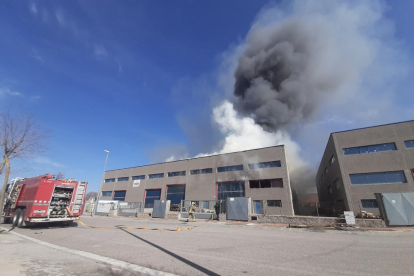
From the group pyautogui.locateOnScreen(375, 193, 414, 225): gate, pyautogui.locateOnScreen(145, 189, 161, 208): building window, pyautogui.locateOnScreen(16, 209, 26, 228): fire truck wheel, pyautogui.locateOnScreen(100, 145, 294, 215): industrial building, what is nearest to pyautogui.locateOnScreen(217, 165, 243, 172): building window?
pyautogui.locateOnScreen(100, 145, 294, 215): industrial building

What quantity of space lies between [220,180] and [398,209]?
20.2 metres

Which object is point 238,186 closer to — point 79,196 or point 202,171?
point 202,171

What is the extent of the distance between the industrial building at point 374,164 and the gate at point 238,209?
452 inches

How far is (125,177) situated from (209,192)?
21.7 metres

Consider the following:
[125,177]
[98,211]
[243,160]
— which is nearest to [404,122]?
[243,160]

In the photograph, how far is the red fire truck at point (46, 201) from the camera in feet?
35.3

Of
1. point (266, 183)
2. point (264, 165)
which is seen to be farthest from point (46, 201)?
point (264, 165)

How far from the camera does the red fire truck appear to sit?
10.8 meters

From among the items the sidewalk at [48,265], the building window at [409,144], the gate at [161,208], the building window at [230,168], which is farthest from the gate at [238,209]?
the building window at [409,144]

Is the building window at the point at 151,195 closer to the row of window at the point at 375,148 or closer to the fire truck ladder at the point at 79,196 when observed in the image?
the fire truck ladder at the point at 79,196

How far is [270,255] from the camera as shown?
5.08 metres

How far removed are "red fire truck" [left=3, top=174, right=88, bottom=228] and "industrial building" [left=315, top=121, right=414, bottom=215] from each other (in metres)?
23.9

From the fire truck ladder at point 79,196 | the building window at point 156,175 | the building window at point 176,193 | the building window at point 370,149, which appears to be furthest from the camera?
the building window at point 156,175

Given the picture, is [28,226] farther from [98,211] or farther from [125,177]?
[125,177]
